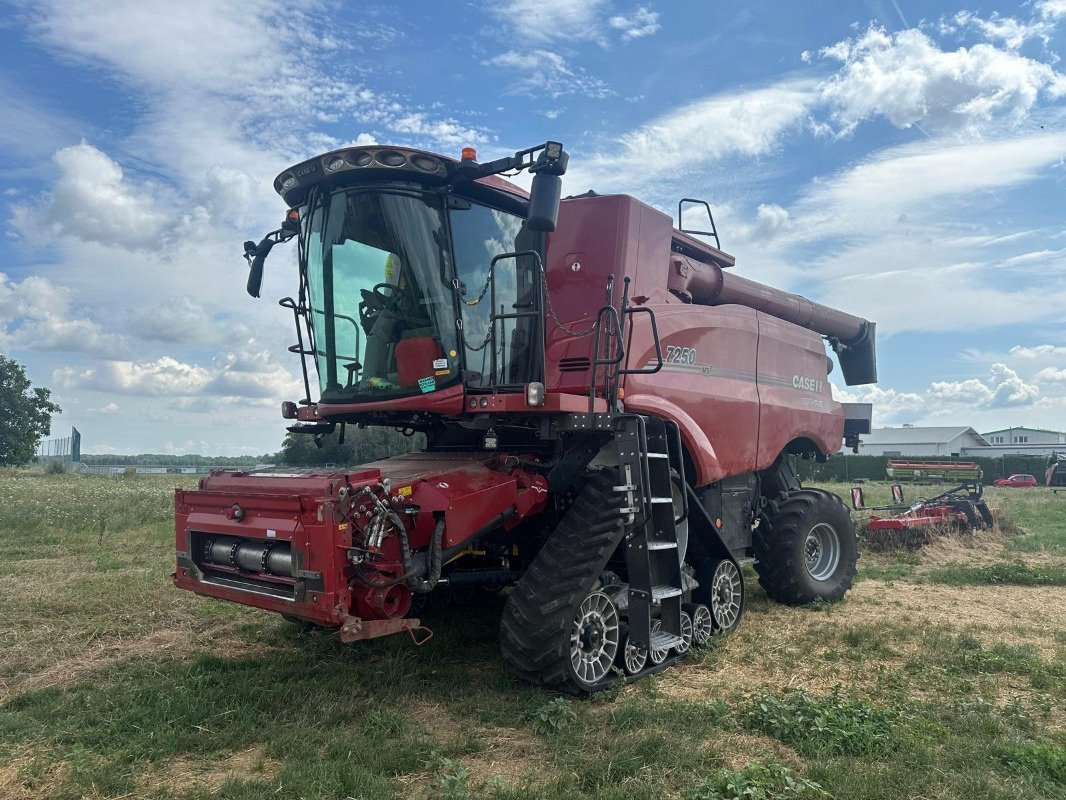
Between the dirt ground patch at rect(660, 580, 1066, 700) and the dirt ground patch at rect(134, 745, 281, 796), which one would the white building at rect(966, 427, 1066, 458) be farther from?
the dirt ground patch at rect(134, 745, 281, 796)

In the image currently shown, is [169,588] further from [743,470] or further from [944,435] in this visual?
[944,435]

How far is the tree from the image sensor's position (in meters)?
55.3

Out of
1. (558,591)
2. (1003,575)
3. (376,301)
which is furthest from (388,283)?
(1003,575)

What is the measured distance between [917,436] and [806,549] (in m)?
77.7

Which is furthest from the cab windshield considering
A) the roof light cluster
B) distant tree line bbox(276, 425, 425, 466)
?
distant tree line bbox(276, 425, 425, 466)

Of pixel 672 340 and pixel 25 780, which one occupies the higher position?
pixel 672 340

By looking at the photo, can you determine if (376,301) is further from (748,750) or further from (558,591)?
(748,750)

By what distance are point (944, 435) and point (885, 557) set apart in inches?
2925

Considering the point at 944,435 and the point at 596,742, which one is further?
the point at 944,435

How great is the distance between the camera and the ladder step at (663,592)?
19.5 feet

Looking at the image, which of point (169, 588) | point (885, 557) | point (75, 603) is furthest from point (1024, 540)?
point (75, 603)

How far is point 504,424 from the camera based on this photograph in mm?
6234

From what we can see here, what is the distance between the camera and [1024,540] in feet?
43.9

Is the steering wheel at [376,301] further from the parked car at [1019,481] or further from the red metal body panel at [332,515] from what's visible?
the parked car at [1019,481]
